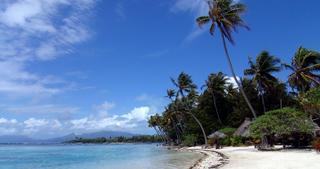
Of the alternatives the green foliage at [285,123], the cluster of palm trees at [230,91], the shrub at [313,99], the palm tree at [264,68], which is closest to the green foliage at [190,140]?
the cluster of palm trees at [230,91]

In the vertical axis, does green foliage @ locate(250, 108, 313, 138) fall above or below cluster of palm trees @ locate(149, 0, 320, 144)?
below

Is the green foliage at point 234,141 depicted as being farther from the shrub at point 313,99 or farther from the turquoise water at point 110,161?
the shrub at point 313,99

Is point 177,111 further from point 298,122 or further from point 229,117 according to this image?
point 298,122

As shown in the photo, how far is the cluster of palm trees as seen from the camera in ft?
106

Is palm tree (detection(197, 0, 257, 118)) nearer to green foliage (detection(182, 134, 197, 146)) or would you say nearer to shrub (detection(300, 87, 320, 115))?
shrub (detection(300, 87, 320, 115))

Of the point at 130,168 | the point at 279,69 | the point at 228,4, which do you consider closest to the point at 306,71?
the point at 279,69

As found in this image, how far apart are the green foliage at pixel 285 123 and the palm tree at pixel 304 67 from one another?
379 inches

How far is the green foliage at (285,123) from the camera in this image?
25.9m

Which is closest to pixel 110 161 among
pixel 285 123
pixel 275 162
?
pixel 285 123

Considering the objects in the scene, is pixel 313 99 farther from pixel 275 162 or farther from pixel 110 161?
pixel 110 161

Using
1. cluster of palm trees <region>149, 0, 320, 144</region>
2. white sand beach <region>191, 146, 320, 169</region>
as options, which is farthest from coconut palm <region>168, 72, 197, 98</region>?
white sand beach <region>191, 146, 320, 169</region>

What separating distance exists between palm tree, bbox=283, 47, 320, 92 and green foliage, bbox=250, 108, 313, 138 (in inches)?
379

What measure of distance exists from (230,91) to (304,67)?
25517 mm

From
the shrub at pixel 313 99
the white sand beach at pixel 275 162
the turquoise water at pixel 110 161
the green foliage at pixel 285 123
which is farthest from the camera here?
the green foliage at pixel 285 123
